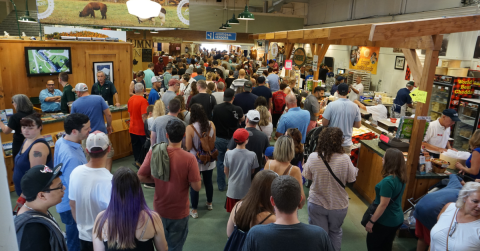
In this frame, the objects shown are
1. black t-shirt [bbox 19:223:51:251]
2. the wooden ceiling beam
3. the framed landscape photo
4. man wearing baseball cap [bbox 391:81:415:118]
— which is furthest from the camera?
the framed landscape photo

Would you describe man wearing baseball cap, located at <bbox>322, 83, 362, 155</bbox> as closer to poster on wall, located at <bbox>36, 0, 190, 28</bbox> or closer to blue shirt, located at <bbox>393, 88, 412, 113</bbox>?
blue shirt, located at <bbox>393, 88, 412, 113</bbox>

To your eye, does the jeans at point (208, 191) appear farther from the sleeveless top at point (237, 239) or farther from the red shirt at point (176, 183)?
the sleeveless top at point (237, 239)

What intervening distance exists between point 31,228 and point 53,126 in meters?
4.25

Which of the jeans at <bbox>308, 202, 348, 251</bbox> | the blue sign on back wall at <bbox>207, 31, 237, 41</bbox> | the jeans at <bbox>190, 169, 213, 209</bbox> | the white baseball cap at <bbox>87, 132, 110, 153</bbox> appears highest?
the blue sign on back wall at <bbox>207, 31, 237, 41</bbox>

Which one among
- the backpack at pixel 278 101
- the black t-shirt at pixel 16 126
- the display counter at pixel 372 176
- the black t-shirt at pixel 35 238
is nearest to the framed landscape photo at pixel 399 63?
the backpack at pixel 278 101

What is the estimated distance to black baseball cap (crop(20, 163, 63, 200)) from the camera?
6.97ft

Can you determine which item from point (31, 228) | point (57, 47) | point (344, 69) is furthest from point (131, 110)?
point (344, 69)

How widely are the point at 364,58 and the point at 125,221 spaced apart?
1250 cm

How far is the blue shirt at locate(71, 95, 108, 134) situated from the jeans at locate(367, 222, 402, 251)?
421cm

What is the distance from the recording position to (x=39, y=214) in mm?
2094

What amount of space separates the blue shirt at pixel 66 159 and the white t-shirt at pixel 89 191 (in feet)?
1.82

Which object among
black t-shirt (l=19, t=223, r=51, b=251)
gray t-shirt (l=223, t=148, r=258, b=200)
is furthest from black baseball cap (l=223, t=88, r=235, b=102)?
black t-shirt (l=19, t=223, r=51, b=251)

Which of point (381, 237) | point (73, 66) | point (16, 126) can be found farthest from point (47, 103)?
point (381, 237)

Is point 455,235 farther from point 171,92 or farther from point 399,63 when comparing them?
point 399,63
